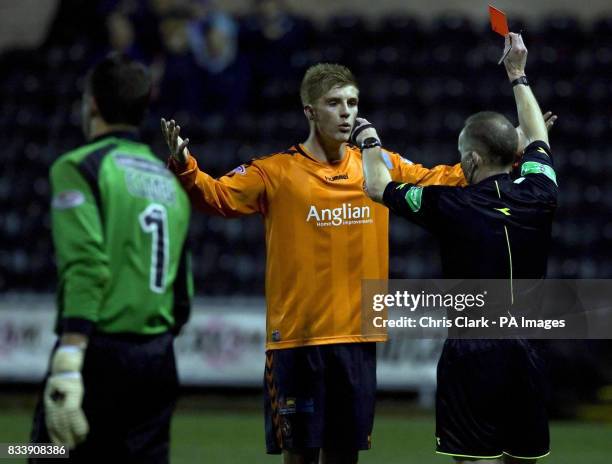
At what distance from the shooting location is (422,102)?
13836 millimetres

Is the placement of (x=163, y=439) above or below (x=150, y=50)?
below

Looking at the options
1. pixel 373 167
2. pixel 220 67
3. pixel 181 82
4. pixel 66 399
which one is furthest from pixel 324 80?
pixel 181 82

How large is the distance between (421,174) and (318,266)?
0.75 metres

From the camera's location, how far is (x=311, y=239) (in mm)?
5617

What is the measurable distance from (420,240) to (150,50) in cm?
461

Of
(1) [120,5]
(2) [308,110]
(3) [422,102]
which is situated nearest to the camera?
(2) [308,110]

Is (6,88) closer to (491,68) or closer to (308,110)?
(491,68)

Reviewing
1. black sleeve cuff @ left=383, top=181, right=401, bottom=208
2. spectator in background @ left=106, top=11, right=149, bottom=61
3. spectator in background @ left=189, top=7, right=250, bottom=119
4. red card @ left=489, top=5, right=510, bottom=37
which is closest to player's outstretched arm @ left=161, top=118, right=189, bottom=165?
black sleeve cuff @ left=383, top=181, right=401, bottom=208

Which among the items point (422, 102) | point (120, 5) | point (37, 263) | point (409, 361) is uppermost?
point (120, 5)

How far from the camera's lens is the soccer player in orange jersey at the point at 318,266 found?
5.52 meters

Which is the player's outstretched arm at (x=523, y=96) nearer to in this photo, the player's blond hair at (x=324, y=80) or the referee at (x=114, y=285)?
the player's blond hair at (x=324, y=80)

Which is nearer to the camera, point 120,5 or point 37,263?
point 37,263

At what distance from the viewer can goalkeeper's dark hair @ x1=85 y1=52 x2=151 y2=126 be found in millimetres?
4113

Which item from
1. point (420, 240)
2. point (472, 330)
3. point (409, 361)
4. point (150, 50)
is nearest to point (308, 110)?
point (472, 330)
